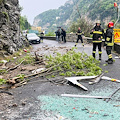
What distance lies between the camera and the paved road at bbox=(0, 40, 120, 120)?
4078 mm

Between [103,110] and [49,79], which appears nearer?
[103,110]

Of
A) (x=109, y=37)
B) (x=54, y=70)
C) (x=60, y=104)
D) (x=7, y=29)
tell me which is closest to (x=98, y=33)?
(x=109, y=37)

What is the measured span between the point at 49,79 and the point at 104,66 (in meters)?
3.22

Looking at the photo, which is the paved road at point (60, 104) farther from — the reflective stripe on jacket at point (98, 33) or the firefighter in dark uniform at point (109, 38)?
the reflective stripe on jacket at point (98, 33)

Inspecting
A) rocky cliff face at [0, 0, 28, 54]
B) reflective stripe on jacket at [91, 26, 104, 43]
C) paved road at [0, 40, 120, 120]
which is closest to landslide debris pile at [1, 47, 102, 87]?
paved road at [0, 40, 120, 120]

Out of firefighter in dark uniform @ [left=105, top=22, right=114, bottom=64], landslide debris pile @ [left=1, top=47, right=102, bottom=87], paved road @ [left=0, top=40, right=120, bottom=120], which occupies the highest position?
firefighter in dark uniform @ [left=105, top=22, right=114, bottom=64]

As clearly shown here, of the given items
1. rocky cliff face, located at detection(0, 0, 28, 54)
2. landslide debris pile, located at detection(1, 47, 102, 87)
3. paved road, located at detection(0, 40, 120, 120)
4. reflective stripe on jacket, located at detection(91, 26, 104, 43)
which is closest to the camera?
paved road, located at detection(0, 40, 120, 120)

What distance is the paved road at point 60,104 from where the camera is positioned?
4.08m

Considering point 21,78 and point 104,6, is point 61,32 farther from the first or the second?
point 104,6

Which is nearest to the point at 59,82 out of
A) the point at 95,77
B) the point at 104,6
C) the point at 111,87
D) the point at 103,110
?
the point at 95,77

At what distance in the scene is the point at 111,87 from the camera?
5957mm

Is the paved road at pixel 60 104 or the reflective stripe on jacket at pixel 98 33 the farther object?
the reflective stripe on jacket at pixel 98 33

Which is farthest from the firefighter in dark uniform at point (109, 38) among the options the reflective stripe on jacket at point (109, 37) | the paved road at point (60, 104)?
the paved road at point (60, 104)

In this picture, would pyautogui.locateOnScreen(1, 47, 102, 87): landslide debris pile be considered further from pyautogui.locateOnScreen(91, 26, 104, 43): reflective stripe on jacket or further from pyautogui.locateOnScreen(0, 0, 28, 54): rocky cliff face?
pyautogui.locateOnScreen(0, 0, 28, 54): rocky cliff face
